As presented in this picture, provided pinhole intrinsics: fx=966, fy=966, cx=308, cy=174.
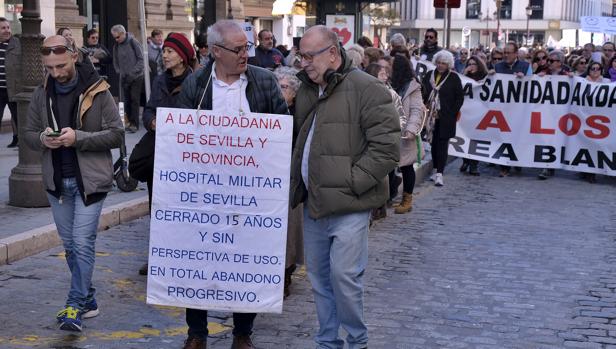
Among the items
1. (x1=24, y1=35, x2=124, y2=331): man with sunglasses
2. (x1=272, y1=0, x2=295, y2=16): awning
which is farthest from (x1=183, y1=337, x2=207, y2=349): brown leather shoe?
(x1=272, y1=0, x2=295, y2=16): awning

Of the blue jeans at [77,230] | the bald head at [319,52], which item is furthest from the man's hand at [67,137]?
the bald head at [319,52]

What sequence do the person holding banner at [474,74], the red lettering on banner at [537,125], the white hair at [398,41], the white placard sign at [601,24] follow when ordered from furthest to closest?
1. the white placard sign at [601,24]
2. the person holding banner at [474,74]
3. the red lettering on banner at [537,125]
4. the white hair at [398,41]

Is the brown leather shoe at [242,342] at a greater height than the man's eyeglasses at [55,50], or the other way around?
the man's eyeglasses at [55,50]

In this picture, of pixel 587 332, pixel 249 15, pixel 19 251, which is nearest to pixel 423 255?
pixel 587 332

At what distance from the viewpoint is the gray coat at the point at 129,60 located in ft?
54.7

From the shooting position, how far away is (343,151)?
496 centimetres

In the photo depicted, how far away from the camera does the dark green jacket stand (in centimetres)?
494

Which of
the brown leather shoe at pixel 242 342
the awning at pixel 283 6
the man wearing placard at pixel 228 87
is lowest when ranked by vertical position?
the brown leather shoe at pixel 242 342

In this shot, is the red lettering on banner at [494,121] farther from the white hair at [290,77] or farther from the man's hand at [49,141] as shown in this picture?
the man's hand at [49,141]

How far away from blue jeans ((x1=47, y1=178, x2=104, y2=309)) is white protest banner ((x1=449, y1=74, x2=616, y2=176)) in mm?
9334

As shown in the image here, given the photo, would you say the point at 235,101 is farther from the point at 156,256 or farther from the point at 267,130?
the point at 156,256

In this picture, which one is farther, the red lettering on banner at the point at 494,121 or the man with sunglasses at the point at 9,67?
the red lettering on banner at the point at 494,121

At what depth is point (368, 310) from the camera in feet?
22.0

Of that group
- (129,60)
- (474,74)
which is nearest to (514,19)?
(129,60)
